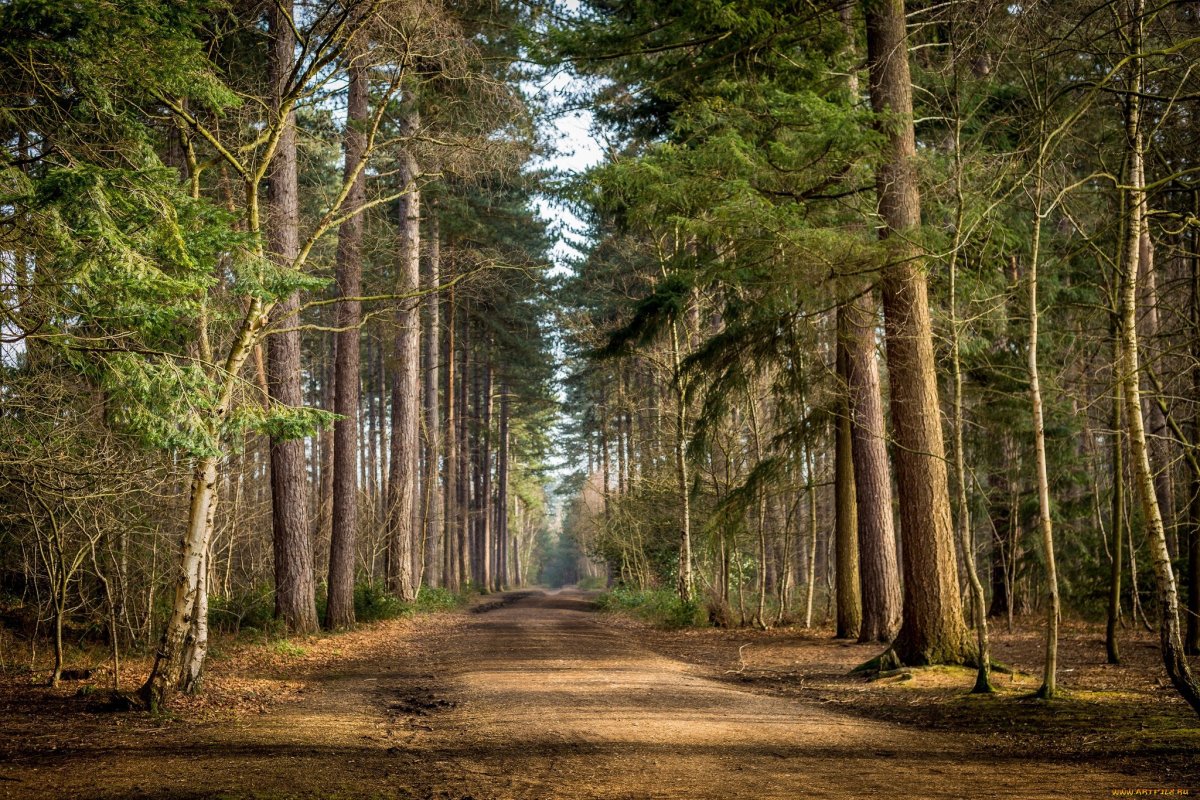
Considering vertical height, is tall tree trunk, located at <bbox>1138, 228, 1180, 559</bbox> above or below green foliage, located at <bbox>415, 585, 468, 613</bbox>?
above

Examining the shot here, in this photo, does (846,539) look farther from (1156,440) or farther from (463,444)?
(463,444)

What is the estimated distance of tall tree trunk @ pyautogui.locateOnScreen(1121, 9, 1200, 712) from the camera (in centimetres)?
579

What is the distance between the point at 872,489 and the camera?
39.6ft

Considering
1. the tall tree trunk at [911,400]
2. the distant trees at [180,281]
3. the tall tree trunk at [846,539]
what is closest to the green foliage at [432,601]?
the distant trees at [180,281]

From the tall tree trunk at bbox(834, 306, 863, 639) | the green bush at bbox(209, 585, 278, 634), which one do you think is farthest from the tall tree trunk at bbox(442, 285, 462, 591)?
the tall tree trunk at bbox(834, 306, 863, 639)

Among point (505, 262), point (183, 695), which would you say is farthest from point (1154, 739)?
point (505, 262)

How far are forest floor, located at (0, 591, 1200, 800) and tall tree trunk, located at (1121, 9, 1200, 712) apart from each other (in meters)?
0.52

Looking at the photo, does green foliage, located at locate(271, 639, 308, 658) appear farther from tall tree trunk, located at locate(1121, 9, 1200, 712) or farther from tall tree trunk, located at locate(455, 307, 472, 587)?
tall tree trunk, located at locate(455, 307, 472, 587)

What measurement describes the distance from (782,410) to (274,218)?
322 inches

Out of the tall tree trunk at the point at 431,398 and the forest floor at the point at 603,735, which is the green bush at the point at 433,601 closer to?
the tall tree trunk at the point at 431,398

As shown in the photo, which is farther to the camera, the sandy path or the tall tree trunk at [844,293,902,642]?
the tall tree trunk at [844,293,902,642]

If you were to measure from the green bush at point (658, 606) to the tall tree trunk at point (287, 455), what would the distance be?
7542 mm

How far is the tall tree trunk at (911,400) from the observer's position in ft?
30.0

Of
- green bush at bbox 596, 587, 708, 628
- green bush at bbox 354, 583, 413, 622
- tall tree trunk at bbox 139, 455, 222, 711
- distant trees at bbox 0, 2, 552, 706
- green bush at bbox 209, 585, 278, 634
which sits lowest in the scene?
green bush at bbox 596, 587, 708, 628
